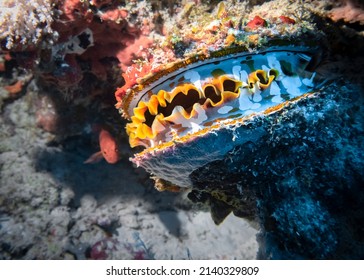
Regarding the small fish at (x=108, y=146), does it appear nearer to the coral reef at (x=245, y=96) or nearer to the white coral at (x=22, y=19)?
the coral reef at (x=245, y=96)

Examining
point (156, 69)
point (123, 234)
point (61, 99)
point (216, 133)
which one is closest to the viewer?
point (216, 133)

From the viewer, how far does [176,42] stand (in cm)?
227

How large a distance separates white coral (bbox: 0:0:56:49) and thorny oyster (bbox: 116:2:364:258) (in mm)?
1153

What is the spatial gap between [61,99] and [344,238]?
4.15 metres

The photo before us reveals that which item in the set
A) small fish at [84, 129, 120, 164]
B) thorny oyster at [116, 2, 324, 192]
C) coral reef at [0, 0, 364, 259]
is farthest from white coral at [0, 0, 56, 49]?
small fish at [84, 129, 120, 164]

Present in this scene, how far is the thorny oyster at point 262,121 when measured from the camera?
7.45ft

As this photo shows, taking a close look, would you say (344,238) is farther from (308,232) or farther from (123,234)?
(123,234)

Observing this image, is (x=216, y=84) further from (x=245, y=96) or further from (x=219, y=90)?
(x=245, y=96)

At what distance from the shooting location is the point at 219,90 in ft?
8.00

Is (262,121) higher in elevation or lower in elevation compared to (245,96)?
lower

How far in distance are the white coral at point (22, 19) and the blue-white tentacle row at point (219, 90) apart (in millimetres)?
1254

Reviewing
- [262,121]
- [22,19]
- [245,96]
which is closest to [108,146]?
[22,19]

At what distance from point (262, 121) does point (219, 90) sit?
460 mm
